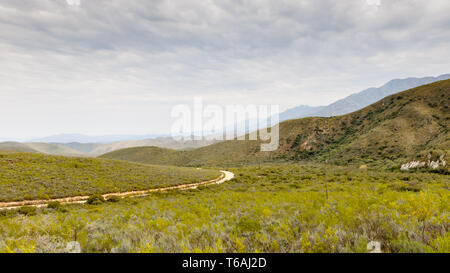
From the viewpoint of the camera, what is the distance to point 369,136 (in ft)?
210

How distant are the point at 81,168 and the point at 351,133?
8661 centimetres

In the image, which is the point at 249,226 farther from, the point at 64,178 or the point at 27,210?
the point at 64,178

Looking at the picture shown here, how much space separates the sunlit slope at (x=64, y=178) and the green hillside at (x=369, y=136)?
46.9 metres

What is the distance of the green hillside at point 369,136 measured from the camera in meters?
52.1

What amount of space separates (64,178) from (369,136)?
79.1 meters

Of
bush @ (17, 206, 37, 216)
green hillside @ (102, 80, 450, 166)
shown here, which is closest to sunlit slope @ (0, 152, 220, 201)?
bush @ (17, 206, 37, 216)

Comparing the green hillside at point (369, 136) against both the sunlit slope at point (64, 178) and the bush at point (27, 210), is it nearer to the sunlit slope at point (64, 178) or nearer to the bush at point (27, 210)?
the sunlit slope at point (64, 178)

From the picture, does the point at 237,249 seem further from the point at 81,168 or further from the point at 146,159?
the point at 146,159

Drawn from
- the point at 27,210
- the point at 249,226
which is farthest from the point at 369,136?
the point at 27,210

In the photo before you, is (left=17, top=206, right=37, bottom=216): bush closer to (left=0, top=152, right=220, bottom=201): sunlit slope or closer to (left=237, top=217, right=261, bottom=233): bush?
(left=0, top=152, right=220, bottom=201): sunlit slope

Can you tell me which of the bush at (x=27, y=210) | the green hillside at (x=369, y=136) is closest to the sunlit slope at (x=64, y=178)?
the bush at (x=27, y=210)
